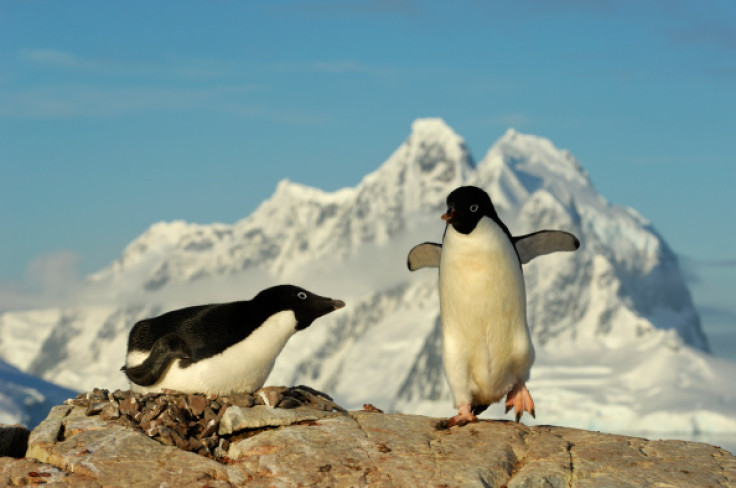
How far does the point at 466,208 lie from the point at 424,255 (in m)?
1.70

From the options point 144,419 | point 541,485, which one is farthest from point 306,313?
point 541,485

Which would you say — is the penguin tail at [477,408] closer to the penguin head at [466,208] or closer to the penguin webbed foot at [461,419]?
the penguin webbed foot at [461,419]

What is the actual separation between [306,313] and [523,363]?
2.45 meters

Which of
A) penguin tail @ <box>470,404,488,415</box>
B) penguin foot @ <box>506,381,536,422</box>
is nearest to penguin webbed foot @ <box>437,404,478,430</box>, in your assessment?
penguin tail @ <box>470,404,488,415</box>

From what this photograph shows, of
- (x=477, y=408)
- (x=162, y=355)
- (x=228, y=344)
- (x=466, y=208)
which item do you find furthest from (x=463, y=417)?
(x=162, y=355)

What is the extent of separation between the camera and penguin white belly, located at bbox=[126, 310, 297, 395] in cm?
955

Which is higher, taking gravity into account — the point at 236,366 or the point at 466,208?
the point at 466,208

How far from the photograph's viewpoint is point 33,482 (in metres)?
8.33

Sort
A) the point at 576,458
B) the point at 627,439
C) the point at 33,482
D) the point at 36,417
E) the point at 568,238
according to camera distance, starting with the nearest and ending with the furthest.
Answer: the point at 33,482 → the point at 576,458 → the point at 627,439 → the point at 568,238 → the point at 36,417

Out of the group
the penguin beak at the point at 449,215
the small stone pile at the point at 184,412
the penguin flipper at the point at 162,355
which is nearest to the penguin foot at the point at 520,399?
the penguin beak at the point at 449,215

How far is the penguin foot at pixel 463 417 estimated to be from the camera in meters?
9.85

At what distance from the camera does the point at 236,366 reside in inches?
376

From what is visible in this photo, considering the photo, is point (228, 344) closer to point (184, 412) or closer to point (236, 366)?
point (236, 366)

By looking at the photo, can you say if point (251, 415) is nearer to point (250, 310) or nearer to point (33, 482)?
point (250, 310)
